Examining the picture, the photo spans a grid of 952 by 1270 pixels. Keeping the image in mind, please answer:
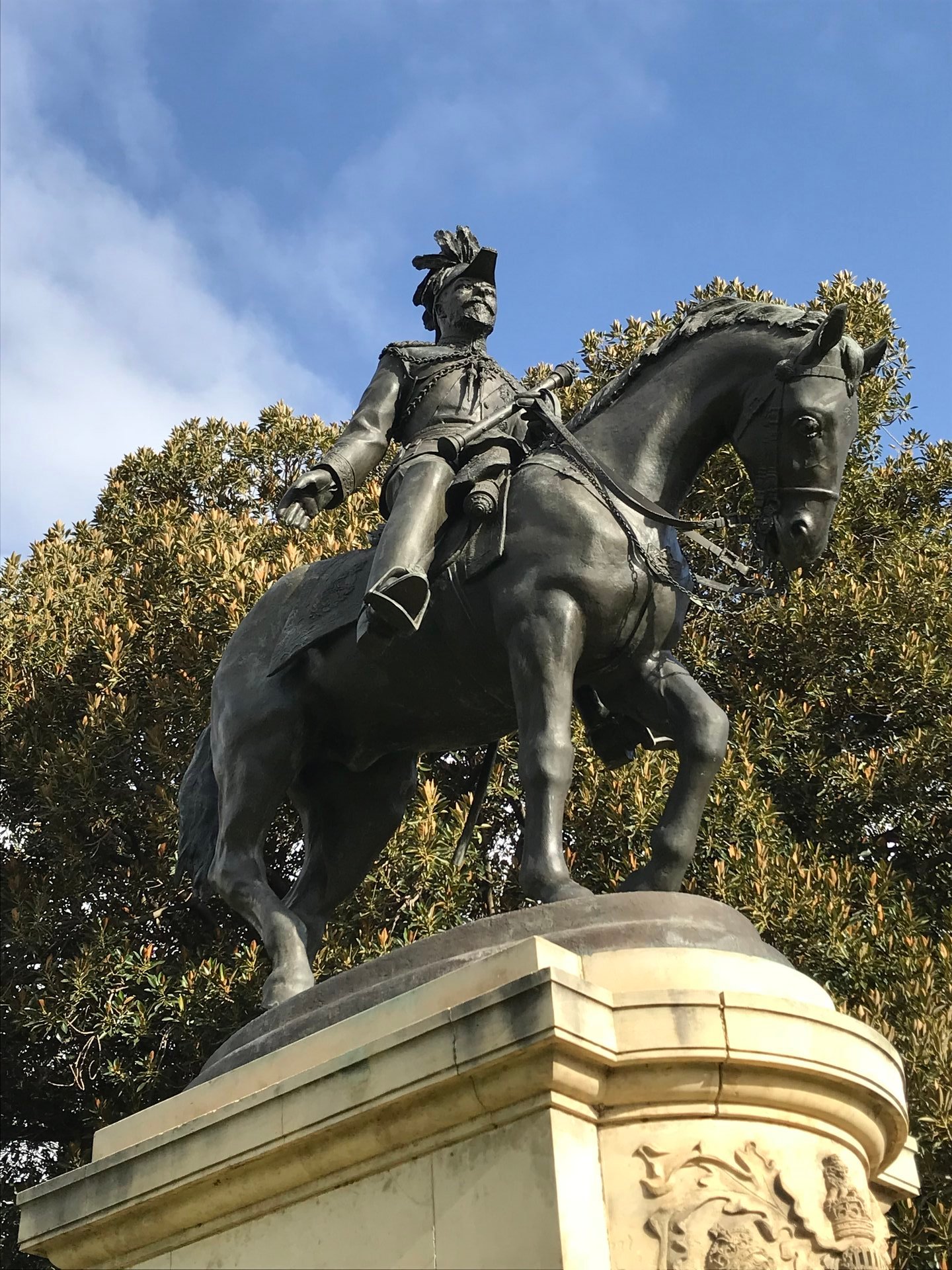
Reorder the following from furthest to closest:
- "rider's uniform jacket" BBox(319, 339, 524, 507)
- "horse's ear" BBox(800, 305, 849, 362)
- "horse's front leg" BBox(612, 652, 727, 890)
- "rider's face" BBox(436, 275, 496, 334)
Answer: "rider's face" BBox(436, 275, 496, 334) → "rider's uniform jacket" BBox(319, 339, 524, 507) → "horse's ear" BBox(800, 305, 849, 362) → "horse's front leg" BBox(612, 652, 727, 890)

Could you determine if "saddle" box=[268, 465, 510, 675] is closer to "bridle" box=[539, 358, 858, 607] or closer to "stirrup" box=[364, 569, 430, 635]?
"stirrup" box=[364, 569, 430, 635]

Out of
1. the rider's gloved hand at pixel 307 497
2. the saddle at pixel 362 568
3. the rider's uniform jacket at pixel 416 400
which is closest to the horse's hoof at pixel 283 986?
the saddle at pixel 362 568

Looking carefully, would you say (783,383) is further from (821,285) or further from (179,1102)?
(821,285)

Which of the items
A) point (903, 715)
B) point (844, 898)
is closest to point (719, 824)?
point (844, 898)

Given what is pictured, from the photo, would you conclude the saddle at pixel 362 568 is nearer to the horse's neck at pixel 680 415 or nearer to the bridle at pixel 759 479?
the bridle at pixel 759 479

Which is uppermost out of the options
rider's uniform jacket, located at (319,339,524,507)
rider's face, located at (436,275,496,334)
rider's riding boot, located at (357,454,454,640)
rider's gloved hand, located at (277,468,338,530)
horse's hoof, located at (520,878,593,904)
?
rider's face, located at (436,275,496,334)

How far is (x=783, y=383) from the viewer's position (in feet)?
17.8

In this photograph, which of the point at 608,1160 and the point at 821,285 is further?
the point at 821,285

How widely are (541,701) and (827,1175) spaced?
1789mm

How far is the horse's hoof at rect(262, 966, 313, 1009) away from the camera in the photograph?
5.50m

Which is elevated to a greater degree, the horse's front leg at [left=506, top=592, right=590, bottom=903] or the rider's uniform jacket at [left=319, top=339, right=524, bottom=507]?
the rider's uniform jacket at [left=319, top=339, right=524, bottom=507]

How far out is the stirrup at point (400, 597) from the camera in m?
5.37

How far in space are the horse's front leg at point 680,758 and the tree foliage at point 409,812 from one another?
513 centimetres

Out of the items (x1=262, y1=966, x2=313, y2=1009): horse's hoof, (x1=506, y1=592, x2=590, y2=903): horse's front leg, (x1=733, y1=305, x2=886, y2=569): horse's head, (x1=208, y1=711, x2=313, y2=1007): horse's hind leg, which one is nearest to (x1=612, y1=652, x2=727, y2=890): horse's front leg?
(x1=506, y1=592, x2=590, y2=903): horse's front leg
